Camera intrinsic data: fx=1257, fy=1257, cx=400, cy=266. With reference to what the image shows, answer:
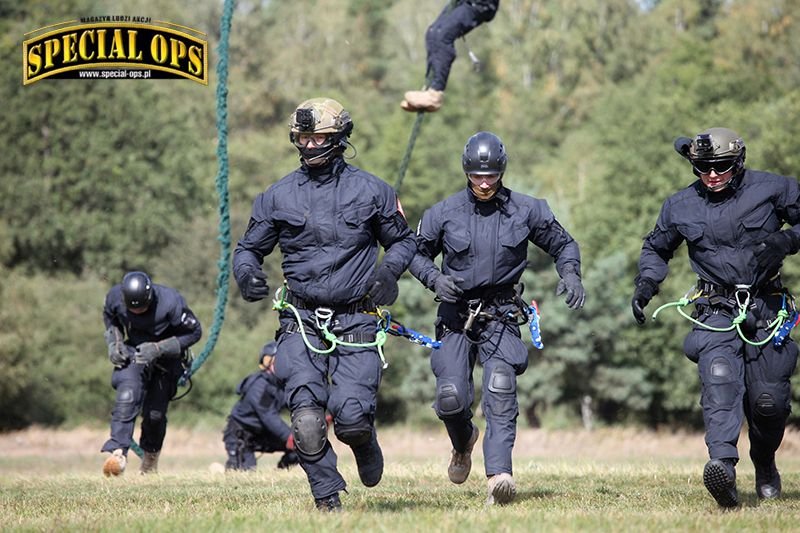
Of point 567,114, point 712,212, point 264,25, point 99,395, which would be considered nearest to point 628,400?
point 99,395

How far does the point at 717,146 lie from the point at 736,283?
1004 mm

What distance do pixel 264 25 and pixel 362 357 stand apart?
2320 inches

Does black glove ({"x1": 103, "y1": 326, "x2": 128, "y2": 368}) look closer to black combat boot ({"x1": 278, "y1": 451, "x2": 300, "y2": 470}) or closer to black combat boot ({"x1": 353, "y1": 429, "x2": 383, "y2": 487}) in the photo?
black combat boot ({"x1": 278, "y1": 451, "x2": 300, "y2": 470})

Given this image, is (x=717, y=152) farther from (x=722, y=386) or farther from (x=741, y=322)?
(x=722, y=386)

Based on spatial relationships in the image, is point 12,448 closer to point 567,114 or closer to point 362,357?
point 362,357

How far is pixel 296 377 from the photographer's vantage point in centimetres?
835

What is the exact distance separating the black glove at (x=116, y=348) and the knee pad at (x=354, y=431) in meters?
5.71

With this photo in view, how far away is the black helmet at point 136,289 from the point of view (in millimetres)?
13234

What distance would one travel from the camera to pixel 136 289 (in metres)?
13.2

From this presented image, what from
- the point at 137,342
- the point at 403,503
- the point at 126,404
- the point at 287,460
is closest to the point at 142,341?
the point at 137,342

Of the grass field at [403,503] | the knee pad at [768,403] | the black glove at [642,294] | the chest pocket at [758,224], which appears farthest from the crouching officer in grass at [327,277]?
the knee pad at [768,403]

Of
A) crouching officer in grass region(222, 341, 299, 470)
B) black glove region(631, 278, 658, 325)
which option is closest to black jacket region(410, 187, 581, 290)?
black glove region(631, 278, 658, 325)

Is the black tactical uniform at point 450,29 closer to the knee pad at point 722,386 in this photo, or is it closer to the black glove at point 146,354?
the black glove at point 146,354

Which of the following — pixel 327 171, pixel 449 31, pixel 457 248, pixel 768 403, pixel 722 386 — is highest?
pixel 449 31
